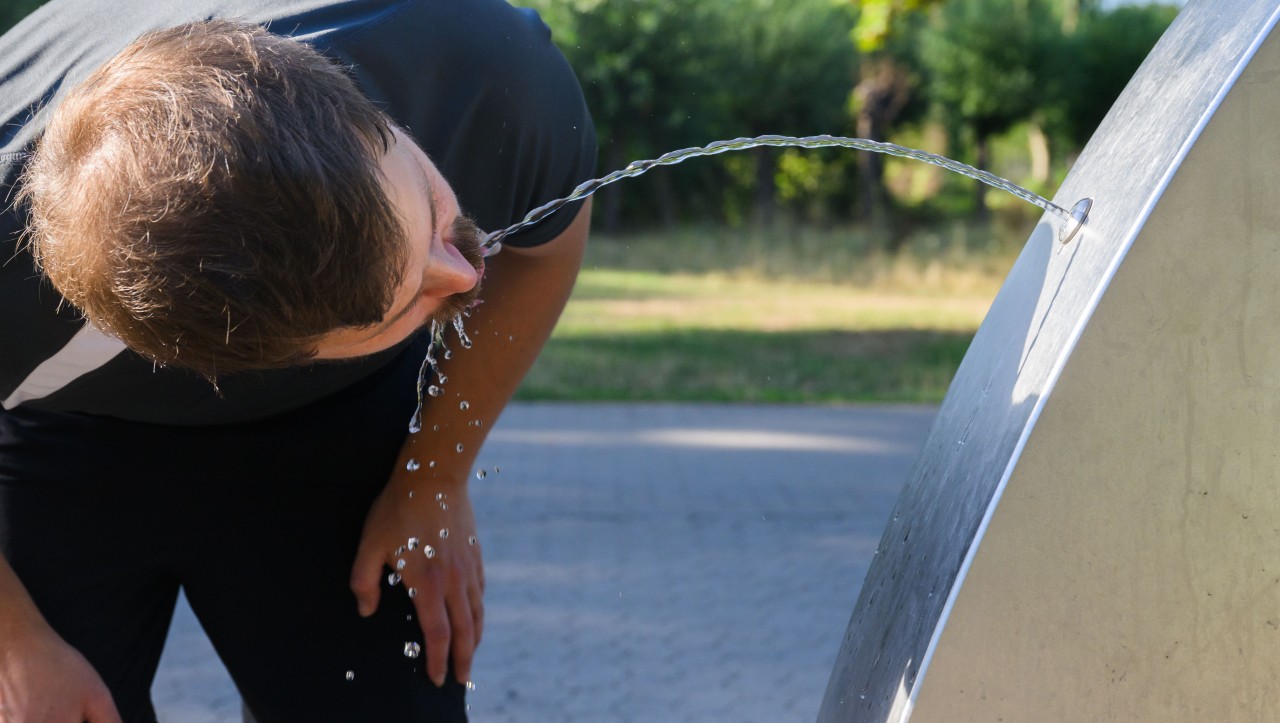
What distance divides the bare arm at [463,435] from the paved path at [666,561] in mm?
184

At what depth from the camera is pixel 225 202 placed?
1019mm

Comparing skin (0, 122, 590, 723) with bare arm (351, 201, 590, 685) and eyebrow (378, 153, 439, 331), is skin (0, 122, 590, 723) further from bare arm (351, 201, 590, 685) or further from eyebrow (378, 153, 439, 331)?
eyebrow (378, 153, 439, 331)

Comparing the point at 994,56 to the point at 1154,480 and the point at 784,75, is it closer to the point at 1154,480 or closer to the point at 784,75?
the point at 784,75

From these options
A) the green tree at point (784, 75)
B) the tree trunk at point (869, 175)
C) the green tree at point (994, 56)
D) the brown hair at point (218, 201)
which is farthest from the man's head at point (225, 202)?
the green tree at point (784, 75)

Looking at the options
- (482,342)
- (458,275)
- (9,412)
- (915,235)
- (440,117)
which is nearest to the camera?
(458,275)

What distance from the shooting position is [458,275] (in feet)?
3.93

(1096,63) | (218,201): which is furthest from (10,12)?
(218,201)

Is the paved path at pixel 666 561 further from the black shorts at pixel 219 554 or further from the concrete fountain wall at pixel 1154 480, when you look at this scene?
the concrete fountain wall at pixel 1154 480

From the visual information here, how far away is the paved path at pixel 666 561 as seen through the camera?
124 inches

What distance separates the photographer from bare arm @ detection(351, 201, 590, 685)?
68.0 inches

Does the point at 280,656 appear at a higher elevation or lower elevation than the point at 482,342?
lower

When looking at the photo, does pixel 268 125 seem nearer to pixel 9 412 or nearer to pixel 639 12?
pixel 9 412

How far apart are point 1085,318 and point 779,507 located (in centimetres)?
361

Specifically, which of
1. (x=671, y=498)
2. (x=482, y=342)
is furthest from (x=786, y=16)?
(x=482, y=342)
